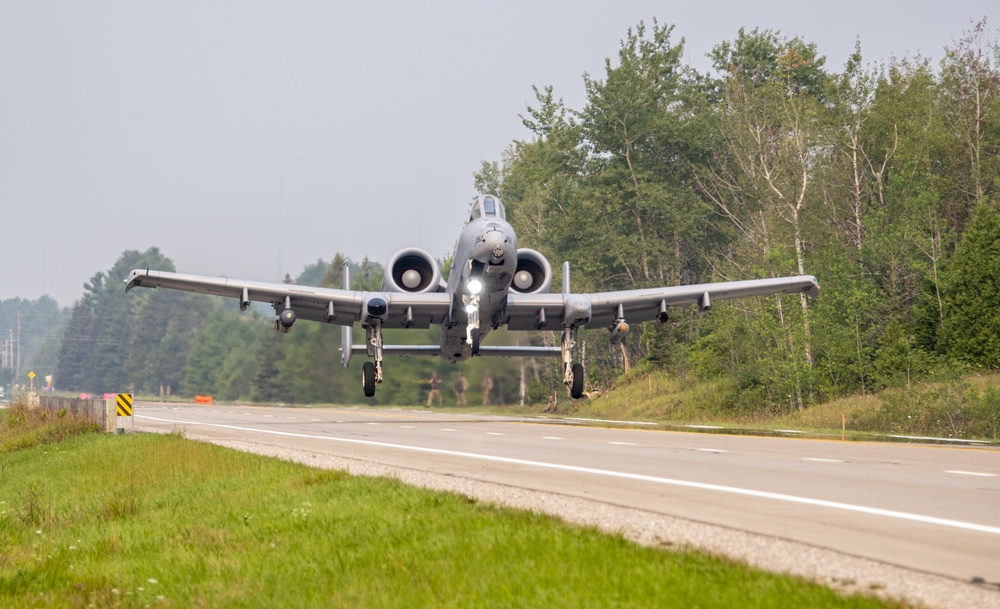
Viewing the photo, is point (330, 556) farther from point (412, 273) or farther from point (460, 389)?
point (460, 389)

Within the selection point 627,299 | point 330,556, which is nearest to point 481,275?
point 627,299

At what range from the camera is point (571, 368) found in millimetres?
29031

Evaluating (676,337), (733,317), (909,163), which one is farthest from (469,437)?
(676,337)

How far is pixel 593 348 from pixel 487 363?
1458cm

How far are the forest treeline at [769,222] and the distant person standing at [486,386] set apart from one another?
52cm

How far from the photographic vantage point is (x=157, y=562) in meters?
9.01

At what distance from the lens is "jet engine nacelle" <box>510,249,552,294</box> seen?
2977 centimetres

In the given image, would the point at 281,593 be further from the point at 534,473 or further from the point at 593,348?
the point at 593,348

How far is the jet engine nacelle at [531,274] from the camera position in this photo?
97.7 ft

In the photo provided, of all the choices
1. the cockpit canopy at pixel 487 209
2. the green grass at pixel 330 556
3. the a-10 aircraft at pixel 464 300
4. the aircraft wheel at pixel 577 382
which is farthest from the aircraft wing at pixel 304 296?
the green grass at pixel 330 556

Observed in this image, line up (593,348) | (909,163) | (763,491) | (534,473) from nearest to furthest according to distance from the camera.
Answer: (763,491) < (534,473) < (909,163) < (593,348)

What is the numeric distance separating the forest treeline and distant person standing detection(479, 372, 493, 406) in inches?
20.6

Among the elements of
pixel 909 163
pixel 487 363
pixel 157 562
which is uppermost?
pixel 909 163

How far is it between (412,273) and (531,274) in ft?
11.9
